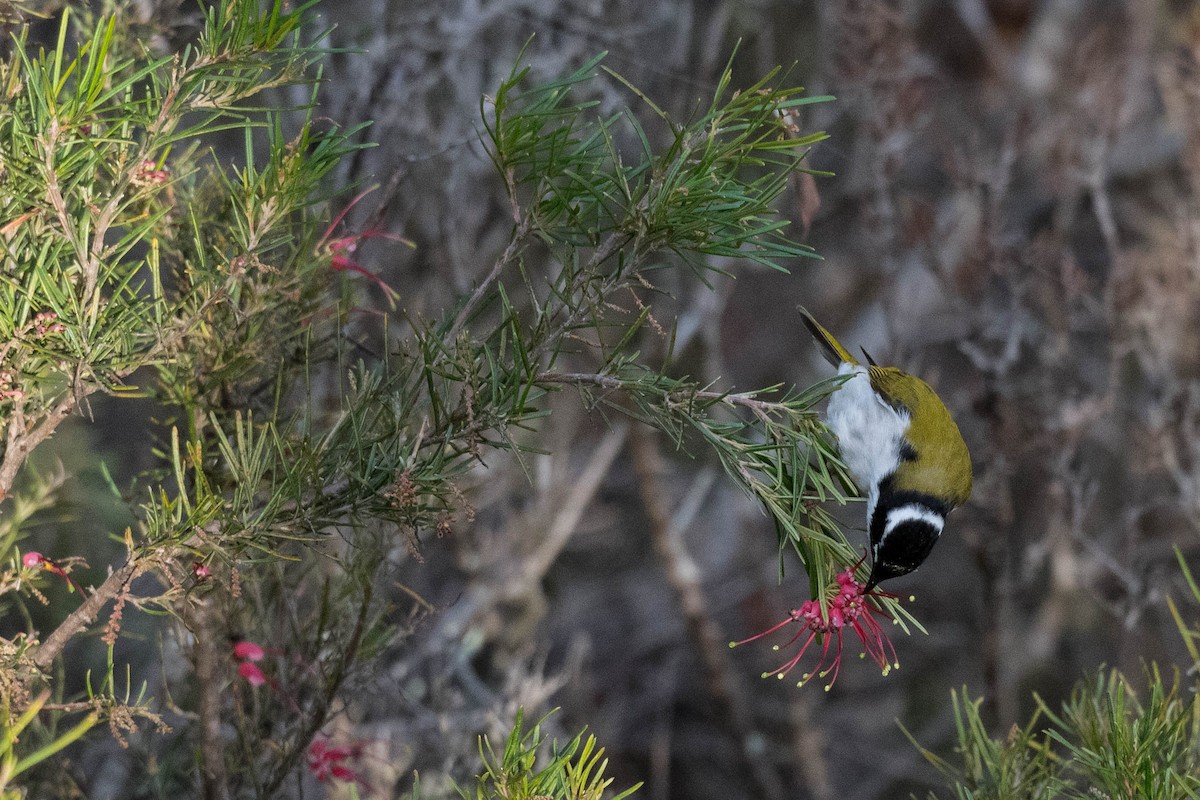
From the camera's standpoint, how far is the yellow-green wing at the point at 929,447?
7.91 feet

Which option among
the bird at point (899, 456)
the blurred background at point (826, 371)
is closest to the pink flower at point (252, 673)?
the blurred background at point (826, 371)

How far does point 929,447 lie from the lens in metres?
2.51

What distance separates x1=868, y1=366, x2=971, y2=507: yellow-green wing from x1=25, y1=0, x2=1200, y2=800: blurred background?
1.27 ft

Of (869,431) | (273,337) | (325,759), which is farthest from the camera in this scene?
(869,431)

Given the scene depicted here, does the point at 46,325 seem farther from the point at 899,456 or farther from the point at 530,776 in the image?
the point at 899,456

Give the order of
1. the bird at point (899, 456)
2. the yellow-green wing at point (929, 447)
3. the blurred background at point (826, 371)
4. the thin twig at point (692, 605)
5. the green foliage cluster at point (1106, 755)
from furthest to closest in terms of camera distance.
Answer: the thin twig at point (692, 605)
the blurred background at point (826, 371)
the yellow-green wing at point (929, 447)
the bird at point (899, 456)
the green foliage cluster at point (1106, 755)

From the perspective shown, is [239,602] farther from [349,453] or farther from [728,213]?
[728,213]

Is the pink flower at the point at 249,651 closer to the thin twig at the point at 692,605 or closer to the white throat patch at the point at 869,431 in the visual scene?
the white throat patch at the point at 869,431

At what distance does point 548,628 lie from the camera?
490cm

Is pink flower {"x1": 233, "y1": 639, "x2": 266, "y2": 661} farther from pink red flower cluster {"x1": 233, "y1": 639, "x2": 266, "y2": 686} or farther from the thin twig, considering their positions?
the thin twig

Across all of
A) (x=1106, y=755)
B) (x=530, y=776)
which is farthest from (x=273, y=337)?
(x=1106, y=755)

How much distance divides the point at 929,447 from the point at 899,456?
0.31 ft

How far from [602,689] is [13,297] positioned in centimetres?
453

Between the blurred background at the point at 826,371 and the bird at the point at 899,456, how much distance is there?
10.2 inches
